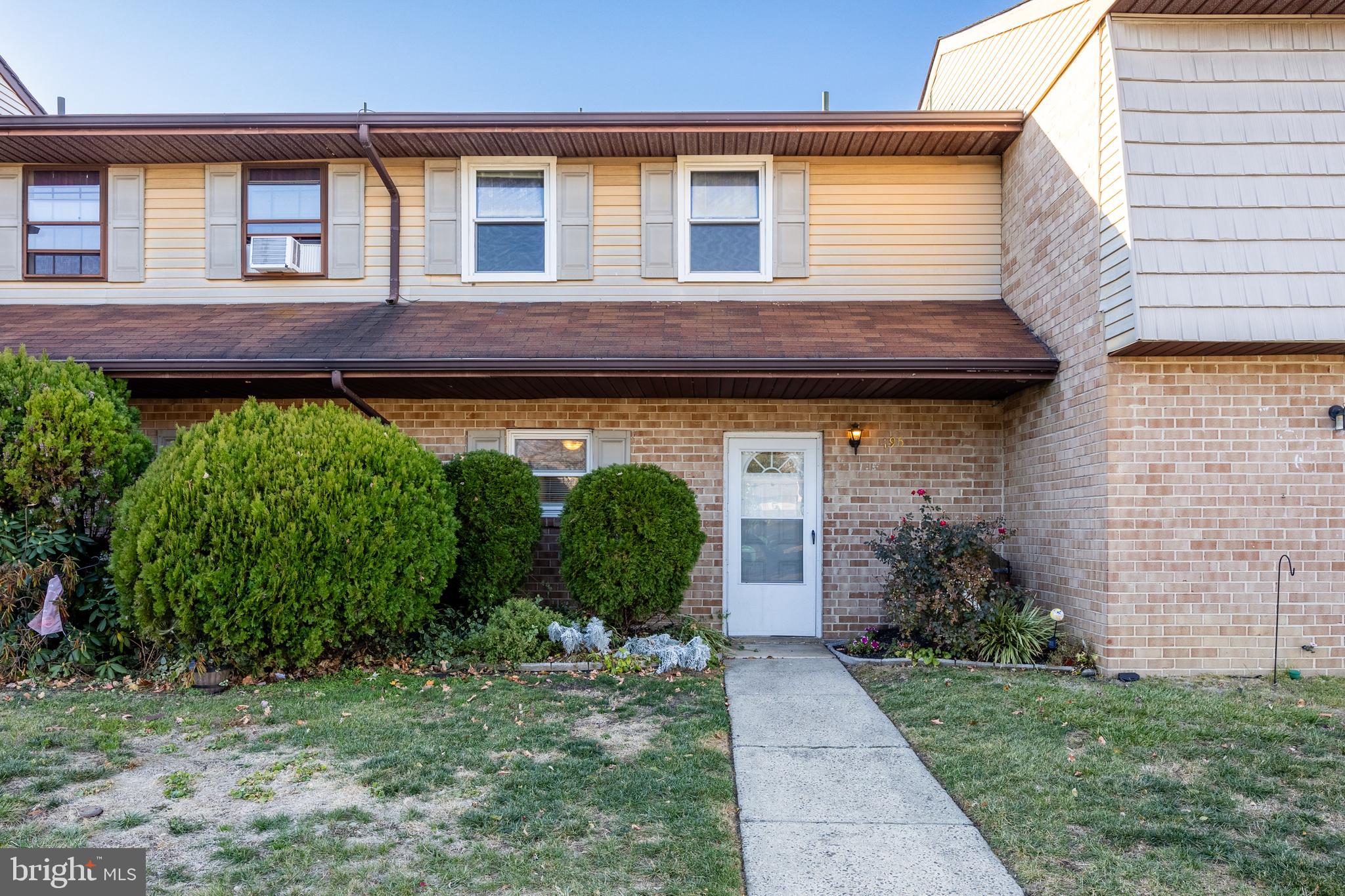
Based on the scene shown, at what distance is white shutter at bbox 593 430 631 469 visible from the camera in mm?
8258

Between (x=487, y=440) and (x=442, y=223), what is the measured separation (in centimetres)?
229

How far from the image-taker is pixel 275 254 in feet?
27.5

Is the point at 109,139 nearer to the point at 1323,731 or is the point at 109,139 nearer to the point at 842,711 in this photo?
the point at 842,711

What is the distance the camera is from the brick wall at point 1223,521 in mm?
6094

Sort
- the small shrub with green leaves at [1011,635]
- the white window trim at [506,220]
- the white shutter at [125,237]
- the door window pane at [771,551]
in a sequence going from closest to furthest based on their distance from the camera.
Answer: the small shrub with green leaves at [1011,635]
the door window pane at [771,551]
the white window trim at [506,220]
the white shutter at [125,237]

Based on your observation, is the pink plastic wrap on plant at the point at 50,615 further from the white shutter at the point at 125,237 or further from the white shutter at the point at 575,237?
the white shutter at the point at 575,237

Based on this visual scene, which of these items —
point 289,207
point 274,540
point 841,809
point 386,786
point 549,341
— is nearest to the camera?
point 841,809

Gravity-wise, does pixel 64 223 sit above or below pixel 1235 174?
above

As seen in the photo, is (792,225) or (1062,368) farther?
(792,225)

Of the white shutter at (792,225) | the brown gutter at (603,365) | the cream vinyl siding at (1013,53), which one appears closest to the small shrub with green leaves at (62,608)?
the brown gutter at (603,365)

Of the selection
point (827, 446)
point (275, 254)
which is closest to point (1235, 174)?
point (827, 446)

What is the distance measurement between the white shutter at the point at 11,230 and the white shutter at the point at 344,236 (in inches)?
127

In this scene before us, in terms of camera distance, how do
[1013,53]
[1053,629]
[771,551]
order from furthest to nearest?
[771,551]
[1013,53]
[1053,629]

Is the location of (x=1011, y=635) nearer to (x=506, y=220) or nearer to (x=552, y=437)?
(x=552, y=437)
